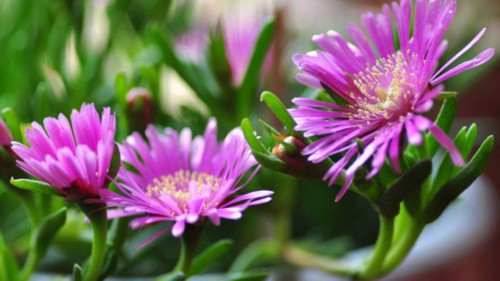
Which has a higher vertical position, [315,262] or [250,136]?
[250,136]

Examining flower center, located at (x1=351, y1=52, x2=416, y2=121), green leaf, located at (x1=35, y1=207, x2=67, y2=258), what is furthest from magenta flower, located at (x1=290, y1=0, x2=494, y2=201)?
green leaf, located at (x1=35, y1=207, x2=67, y2=258)

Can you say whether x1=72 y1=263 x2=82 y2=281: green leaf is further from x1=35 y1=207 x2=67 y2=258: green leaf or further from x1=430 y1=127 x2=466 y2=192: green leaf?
x1=430 y1=127 x2=466 y2=192: green leaf

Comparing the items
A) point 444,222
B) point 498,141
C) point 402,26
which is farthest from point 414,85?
point 498,141

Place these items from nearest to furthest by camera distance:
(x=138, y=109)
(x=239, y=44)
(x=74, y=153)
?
(x=74, y=153)
(x=138, y=109)
(x=239, y=44)

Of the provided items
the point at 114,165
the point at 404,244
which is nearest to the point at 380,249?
the point at 404,244

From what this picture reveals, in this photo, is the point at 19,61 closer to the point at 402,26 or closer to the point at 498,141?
the point at 402,26

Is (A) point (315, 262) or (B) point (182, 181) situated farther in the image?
(A) point (315, 262)

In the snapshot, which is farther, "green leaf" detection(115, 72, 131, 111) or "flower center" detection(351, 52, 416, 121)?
"green leaf" detection(115, 72, 131, 111)

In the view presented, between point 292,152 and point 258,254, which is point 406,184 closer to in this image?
Result: point 292,152
